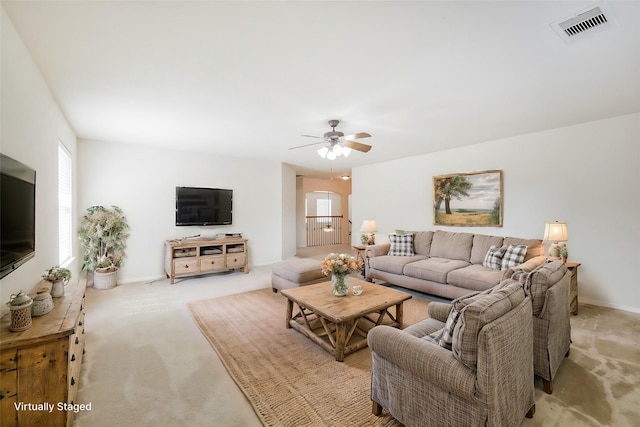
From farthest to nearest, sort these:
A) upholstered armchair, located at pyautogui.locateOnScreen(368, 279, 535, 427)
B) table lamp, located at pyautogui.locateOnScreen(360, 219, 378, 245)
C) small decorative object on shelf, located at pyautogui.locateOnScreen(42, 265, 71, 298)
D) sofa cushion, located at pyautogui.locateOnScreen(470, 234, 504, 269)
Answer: table lamp, located at pyautogui.locateOnScreen(360, 219, 378, 245) → sofa cushion, located at pyautogui.locateOnScreen(470, 234, 504, 269) → small decorative object on shelf, located at pyautogui.locateOnScreen(42, 265, 71, 298) → upholstered armchair, located at pyautogui.locateOnScreen(368, 279, 535, 427)

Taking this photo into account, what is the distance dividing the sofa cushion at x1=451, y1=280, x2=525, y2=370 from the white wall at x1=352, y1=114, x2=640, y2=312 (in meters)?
3.41

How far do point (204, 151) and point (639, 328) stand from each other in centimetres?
679

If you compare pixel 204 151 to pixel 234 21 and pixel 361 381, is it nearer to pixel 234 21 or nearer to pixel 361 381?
pixel 234 21

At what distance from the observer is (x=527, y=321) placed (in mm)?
1684


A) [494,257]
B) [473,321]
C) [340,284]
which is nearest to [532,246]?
[494,257]

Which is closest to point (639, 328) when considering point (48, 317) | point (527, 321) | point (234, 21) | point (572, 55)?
point (527, 321)

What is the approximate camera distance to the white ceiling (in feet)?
5.48

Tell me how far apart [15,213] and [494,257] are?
4.96 metres

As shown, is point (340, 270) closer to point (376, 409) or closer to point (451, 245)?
point (376, 409)

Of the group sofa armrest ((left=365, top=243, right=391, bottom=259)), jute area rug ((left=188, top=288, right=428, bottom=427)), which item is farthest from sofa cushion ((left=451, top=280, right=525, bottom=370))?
sofa armrest ((left=365, top=243, right=391, bottom=259))

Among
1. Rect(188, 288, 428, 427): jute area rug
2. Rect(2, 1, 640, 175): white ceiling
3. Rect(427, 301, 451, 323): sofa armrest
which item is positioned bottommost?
Rect(188, 288, 428, 427): jute area rug

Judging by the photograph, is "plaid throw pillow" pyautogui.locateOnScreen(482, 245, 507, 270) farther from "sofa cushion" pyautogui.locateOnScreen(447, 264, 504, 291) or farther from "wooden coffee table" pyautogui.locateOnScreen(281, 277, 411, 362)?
"wooden coffee table" pyautogui.locateOnScreen(281, 277, 411, 362)

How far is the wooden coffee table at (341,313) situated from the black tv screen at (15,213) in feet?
6.83

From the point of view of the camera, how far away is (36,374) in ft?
4.85
